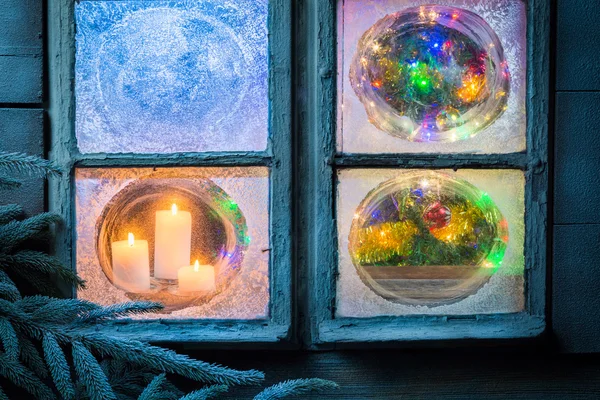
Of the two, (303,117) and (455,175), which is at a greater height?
(303,117)

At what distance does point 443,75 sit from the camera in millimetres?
1140

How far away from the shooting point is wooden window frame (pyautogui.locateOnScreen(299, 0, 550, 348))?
3.63 ft

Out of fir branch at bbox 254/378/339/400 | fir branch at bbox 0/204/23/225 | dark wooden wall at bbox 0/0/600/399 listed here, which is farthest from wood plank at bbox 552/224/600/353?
fir branch at bbox 0/204/23/225

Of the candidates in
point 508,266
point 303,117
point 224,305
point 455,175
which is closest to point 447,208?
point 455,175

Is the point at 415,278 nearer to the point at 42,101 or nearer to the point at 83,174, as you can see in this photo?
the point at 83,174

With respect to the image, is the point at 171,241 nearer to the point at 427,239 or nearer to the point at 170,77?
the point at 170,77

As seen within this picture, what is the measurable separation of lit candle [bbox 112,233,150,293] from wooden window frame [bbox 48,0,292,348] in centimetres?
7

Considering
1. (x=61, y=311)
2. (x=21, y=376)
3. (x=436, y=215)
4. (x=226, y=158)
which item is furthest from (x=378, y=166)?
(x=21, y=376)

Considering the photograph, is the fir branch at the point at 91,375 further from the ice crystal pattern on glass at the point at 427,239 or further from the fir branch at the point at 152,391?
the ice crystal pattern on glass at the point at 427,239

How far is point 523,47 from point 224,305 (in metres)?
0.81

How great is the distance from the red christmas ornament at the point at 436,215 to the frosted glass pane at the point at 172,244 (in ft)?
1.08

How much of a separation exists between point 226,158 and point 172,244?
0.67 feet

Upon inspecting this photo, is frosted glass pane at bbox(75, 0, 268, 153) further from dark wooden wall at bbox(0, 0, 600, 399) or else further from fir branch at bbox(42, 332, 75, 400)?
fir branch at bbox(42, 332, 75, 400)

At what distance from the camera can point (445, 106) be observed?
114cm
